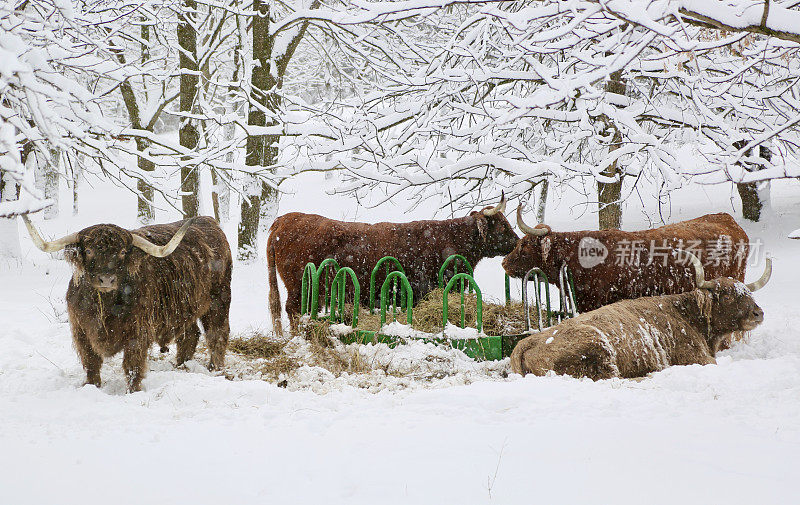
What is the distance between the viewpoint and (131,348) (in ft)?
14.2

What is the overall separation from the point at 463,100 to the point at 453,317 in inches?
119

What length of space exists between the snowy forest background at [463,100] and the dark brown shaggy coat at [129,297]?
20.6 inches

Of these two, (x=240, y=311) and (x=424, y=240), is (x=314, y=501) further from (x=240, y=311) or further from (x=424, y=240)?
(x=240, y=311)

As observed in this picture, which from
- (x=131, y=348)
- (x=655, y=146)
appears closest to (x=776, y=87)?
(x=655, y=146)

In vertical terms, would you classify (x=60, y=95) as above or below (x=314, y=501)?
above

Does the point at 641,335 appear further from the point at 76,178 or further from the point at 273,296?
the point at 76,178

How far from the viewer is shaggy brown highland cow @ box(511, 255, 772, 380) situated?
172 inches

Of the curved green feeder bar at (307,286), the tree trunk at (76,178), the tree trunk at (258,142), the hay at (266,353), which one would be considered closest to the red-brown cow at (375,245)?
the curved green feeder bar at (307,286)

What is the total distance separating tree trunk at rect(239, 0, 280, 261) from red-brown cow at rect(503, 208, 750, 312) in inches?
228

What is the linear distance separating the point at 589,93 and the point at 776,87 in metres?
4.02

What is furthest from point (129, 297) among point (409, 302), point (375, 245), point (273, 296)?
point (375, 245)

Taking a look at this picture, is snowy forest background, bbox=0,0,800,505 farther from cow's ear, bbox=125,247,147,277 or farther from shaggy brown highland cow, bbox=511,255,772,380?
cow's ear, bbox=125,247,147,277

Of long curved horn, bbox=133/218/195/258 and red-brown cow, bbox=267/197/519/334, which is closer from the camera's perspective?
long curved horn, bbox=133/218/195/258

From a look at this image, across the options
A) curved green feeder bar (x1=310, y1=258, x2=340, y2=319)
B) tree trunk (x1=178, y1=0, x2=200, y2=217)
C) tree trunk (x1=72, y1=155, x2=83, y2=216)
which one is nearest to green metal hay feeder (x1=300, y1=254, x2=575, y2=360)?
curved green feeder bar (x1=310, y1=258, x2=340, y2=319)
